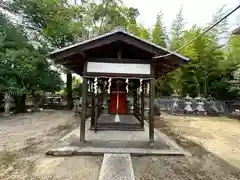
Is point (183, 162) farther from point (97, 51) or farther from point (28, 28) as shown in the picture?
point (28, 28)

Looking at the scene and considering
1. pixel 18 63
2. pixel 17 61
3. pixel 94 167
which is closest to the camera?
pixel 94 167

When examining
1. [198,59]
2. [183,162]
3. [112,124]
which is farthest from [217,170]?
[198,59]

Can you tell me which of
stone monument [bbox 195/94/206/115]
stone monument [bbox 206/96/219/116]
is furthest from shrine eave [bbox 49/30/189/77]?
stone monument [bbox 206/96/219/116]

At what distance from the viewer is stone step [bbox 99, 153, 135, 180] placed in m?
2.90

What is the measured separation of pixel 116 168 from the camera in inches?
127

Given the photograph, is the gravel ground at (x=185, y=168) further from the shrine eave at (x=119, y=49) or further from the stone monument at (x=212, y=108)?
the stone monument at (x=212, y=108)

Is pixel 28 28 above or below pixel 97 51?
above

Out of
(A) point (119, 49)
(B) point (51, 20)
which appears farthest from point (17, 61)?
(A) point (119, 49)

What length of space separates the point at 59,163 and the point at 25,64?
8422 millimetres

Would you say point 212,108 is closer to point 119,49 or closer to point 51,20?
point 119,49

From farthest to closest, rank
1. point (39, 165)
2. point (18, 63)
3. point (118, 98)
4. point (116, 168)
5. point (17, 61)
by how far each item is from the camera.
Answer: point (18, 63) < point (17, 61) < point (118, 98) < point (39, 165) < point (116, 168)

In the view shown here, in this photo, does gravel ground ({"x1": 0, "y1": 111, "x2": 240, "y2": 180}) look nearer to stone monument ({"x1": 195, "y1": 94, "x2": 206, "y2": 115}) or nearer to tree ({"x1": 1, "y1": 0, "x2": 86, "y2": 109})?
stone monument ({"x1": 195, "y1": 94, "x2": 206, "y2": 115})

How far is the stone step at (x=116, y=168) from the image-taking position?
2903 mm

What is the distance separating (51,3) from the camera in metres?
13.0
